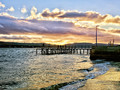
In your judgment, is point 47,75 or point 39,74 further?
point 39,74

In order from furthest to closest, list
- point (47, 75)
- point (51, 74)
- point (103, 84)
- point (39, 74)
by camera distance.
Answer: point (39, 74), point (51, 74), point (47, 75), point (103, 84)

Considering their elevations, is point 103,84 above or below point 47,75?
above

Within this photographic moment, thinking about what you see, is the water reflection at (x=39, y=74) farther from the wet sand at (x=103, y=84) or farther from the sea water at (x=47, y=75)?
the wet sand at (x=103, y=84)

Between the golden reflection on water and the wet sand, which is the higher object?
the wet sand

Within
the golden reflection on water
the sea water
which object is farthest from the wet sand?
the golden reflection on water

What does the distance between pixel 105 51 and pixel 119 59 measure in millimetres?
3545

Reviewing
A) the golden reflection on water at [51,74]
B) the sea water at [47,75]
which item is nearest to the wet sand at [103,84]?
the sea water at [47,75]

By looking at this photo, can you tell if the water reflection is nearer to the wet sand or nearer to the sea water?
the sea water

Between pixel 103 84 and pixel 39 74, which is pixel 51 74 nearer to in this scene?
pixel 39 74

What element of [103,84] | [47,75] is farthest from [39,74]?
[103,84]

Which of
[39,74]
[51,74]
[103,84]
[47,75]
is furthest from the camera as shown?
[39,74]

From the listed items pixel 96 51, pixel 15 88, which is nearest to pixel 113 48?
pixel 96 51

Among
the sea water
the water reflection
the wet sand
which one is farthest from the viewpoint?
the water reflection

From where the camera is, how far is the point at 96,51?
3259cm
